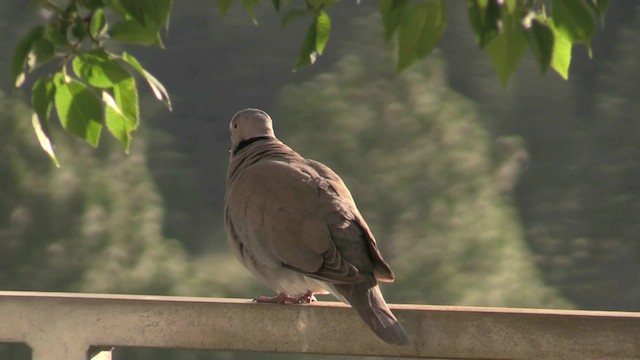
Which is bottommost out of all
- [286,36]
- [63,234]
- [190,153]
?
[63,234]

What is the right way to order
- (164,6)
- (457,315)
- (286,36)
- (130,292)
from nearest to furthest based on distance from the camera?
1. (164,6)
2. (457,315)
3. (130,292)
4. (286,36)

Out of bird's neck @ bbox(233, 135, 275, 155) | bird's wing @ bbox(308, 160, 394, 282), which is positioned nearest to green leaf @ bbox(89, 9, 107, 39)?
bird's wing @ bbox(308, 160, 394, 282)

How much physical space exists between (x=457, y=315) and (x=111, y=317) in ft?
2.32

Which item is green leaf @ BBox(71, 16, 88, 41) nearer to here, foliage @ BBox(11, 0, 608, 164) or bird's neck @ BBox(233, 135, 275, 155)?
foliage @ BBox(11, 0, 608, 164)

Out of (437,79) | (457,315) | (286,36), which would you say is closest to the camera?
(457,315)

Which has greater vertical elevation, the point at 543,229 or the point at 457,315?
the point at 457,315

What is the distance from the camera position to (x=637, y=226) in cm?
465

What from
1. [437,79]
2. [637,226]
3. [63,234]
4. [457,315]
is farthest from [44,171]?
[457,315]

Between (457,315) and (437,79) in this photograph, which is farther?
(437,79)

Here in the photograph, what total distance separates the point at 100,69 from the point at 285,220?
1.11 metres

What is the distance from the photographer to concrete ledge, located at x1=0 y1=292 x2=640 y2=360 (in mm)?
1936

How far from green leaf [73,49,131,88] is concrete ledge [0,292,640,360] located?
2.49ft

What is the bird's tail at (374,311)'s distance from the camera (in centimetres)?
197

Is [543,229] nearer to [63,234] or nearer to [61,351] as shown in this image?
[63,234]
